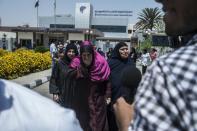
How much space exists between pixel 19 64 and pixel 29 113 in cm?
1841

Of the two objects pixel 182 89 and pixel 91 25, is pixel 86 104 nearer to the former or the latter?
pixel 182 89

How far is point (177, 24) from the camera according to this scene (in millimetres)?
1590

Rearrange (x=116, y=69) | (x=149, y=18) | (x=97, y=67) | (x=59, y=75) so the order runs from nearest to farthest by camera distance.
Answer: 1. (x=97, y=67)
2. (x=116, y=69)
3. (x=59, y=75)
4. (x=149, y=18)

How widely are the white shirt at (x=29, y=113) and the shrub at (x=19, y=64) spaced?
1588 cm

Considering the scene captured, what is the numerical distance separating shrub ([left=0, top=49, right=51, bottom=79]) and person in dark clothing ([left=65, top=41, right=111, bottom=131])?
1113 centimetres

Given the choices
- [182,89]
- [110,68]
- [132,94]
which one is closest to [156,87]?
[182,89]

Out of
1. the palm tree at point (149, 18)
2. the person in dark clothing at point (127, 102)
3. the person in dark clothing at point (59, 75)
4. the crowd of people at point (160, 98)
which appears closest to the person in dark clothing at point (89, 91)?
the person in dark clothing at point (59, 75)

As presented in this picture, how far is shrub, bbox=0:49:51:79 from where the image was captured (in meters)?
17.5

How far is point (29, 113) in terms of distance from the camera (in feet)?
4.62

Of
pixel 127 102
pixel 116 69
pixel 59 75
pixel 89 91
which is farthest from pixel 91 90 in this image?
pixel 127 102

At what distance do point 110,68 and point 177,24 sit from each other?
5172mm

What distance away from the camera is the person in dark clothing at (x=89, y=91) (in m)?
6.21

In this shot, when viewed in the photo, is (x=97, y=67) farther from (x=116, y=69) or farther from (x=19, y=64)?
(x=19, y=64)

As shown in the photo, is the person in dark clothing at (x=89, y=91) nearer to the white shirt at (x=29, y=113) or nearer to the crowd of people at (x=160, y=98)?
the crowd of people at (x=160, y=98)
